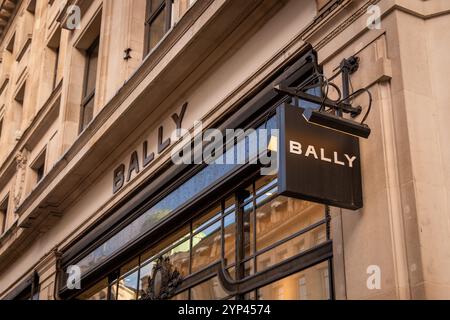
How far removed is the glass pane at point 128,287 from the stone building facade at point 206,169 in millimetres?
51

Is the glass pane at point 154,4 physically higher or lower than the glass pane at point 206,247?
higher

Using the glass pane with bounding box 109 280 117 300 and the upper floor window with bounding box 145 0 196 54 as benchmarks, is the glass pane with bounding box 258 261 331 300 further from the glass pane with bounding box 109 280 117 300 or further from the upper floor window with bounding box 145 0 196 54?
the upper floor window with bounding box 145 0 196 54

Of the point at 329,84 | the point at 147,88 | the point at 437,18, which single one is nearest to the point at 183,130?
the point at 147,88

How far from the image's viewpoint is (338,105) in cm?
834

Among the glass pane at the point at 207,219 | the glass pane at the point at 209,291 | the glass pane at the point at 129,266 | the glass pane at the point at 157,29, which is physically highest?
the glass pane at the point at 157,29

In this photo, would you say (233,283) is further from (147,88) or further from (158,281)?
(147,88)

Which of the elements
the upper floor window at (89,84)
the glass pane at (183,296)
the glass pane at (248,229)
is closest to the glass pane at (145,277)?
the glass pane at (183,296)

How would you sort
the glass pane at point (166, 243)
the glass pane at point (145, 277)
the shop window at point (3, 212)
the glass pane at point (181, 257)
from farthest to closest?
the shop window at point (3, 212), the glass pane at point (145, 277), the glass pane at point (166, 243), the glass pane at point (181, 257)

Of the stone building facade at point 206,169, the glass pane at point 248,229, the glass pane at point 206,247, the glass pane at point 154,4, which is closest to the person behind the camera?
the stone building facade at point 206,169

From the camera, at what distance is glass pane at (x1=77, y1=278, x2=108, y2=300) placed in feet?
48.6

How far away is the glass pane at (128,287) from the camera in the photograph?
13531mm

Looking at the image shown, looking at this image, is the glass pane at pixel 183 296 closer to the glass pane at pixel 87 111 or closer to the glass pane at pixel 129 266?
the glass pane at pixel 129 266

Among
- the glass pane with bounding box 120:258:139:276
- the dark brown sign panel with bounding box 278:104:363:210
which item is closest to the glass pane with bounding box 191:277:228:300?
the glass pane with bounding box 120:258:139:276
